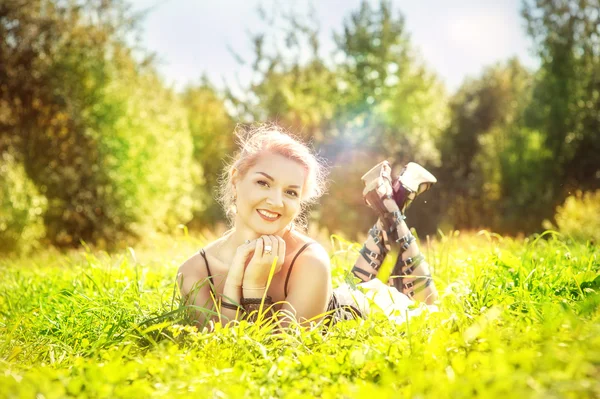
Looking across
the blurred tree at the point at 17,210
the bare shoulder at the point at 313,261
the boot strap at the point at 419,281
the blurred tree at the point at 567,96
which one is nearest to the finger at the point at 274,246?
the bare shoulder at the point at 313,261

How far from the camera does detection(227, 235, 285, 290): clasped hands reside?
11.0ft

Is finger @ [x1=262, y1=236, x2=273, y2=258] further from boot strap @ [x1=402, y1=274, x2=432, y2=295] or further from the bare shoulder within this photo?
boot strap @ [x1=402, y1=274, x2=432, y2=295]

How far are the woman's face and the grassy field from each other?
0.80m

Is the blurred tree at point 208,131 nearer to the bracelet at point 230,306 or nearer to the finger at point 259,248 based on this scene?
the bracelet at point 230,306

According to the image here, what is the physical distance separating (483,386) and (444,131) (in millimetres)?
27344

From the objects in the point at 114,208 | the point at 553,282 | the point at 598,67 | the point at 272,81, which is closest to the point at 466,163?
the point at 598,67

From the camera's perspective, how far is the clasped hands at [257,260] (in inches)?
132

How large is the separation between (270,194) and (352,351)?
133 centimetres

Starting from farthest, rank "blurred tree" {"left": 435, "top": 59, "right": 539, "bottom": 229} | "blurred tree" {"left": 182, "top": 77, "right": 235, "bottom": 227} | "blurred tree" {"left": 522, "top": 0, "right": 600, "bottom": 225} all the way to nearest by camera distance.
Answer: "blurred tree" {"left": 182, "top": 77, "right": 235, "bottom": 227}
"blurred tree" {"left": 435, "top": 59, "right": 539, "bottom": 229}
"blurred tree" {"left": 522, "top": 0, "right": 600, "bottom": 225}

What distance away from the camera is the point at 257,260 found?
132 inches

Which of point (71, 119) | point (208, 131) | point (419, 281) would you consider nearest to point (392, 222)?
point (419, 281)

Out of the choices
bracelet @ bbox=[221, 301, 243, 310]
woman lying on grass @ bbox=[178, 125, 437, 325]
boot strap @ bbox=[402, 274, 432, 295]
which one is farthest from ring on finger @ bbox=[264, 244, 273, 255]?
boot strap @ bbox=[402, 274, 432, 295]

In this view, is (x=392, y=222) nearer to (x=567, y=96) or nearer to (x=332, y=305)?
(x=332, y=305)

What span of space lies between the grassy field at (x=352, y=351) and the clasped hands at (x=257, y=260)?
43 cm
